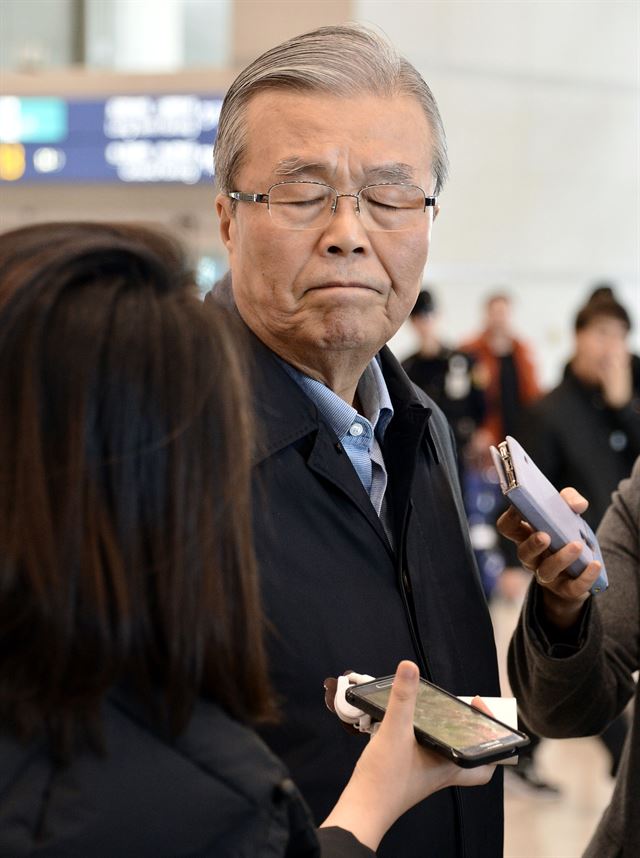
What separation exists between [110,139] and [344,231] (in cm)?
476

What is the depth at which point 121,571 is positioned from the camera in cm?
93

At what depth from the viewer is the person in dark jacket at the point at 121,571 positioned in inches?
36.1

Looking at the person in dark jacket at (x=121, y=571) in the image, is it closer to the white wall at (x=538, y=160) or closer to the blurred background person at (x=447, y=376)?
the blurred background person at (x=447, y=376)

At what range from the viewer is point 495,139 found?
761 centimetres

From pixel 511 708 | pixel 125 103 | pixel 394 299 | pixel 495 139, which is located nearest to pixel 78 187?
pixel 125 103

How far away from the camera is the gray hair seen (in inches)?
62.0

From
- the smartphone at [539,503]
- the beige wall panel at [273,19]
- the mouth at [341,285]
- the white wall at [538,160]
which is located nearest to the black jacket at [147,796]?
the smartphone at [539,503]

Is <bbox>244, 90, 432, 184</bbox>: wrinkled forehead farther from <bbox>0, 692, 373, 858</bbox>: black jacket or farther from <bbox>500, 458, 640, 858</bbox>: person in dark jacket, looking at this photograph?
<bbox>0, 692, 373, 858</bbox>: black jacket

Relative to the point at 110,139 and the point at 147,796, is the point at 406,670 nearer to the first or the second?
the point at 147,796

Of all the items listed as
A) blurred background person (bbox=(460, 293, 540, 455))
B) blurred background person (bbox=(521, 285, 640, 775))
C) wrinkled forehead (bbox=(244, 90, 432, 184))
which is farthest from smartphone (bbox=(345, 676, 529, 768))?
blurred background person (bbox=(460, 293, 540, 455))

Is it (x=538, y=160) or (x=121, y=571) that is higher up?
(x=121, y=571)

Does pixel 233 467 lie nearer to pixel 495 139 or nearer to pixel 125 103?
pixel 125 103

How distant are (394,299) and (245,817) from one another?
35.2 inches

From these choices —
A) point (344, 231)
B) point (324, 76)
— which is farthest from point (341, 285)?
point (324, 76)
